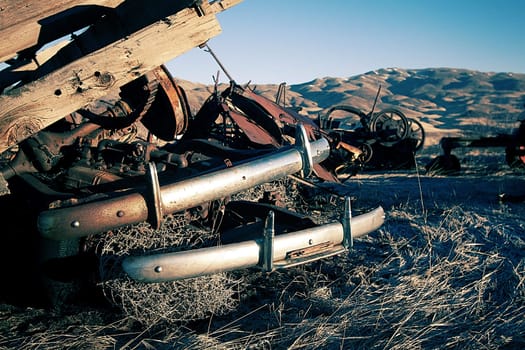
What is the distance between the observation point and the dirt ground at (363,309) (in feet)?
7.09

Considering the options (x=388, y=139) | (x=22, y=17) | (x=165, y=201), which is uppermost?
(x=22, y=17)

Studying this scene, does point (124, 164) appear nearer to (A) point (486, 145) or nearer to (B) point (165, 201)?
(B) point (165, 201)

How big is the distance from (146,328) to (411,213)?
3484 millimetres

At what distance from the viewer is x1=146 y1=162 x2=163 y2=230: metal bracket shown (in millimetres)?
Result: 1927

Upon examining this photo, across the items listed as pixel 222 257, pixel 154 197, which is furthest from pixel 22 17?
pixel 222 257

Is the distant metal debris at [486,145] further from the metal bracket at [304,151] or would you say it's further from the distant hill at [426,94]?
the distant hill at [426,94]

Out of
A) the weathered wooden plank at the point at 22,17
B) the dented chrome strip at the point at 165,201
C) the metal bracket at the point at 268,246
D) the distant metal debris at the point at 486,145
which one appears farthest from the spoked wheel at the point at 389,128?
the weathered wooden plank at the point at 22,17

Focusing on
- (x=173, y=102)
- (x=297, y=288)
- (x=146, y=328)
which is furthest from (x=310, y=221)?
(x=173, y=102)

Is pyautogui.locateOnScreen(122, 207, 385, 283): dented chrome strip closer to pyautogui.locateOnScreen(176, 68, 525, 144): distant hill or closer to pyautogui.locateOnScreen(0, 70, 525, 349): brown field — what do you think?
pyautogui.locateOnScreen(0, 70, 525, 349): brown field

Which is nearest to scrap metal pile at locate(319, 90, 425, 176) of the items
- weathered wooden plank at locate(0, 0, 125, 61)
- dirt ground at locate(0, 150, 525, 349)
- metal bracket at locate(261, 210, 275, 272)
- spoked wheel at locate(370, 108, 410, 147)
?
spoked wheel at locate(370, 108, 410, 147)

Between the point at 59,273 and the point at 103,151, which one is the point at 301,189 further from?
the point at 59,273

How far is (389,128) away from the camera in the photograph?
969cm

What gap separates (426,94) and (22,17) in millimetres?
45230

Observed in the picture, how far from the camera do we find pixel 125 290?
2338 mm
